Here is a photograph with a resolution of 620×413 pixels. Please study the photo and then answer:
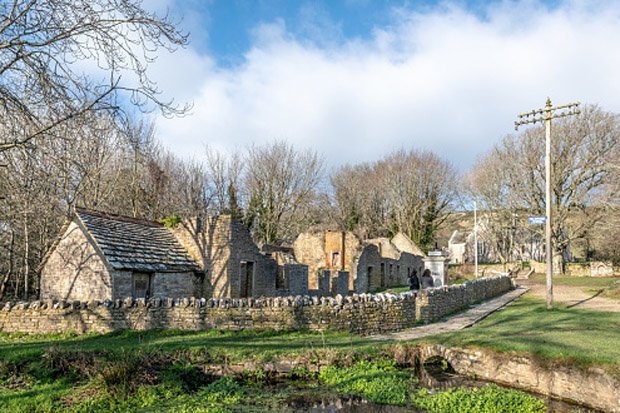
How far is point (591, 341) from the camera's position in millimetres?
10258

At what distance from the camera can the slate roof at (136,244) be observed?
15419 millimetres

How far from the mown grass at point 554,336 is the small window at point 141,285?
971 centimetres

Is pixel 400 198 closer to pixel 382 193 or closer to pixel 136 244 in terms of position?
pixel 382 193

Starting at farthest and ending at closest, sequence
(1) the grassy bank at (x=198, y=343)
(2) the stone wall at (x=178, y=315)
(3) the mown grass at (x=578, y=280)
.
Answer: (3) the mown grass at (x=578, y=280) → (2) the stone wall at (x=178, y=315) → (1) the grassy bank at (x=198, y=343)

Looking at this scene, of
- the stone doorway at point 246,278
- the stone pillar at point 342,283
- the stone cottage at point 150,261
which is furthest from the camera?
the stone pillar at point 342,283

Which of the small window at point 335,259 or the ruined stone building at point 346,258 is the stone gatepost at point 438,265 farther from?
the small window at point 335,259

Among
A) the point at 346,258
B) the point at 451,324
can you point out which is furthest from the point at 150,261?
the point at 346,258

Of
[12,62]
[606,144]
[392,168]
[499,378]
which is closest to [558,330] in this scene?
[499,378]

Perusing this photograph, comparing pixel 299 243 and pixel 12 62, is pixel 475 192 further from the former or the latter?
pixel 12 62

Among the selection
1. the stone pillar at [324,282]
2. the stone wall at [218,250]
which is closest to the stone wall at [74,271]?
the stone wall at [218,250]

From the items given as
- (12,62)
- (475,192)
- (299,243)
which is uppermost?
(475,192)

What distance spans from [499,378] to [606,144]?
111ft

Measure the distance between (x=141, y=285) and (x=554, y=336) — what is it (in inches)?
498

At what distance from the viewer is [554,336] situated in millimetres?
11031
